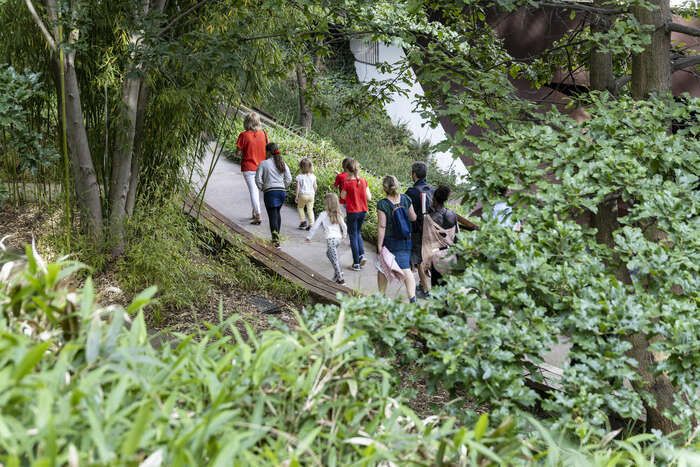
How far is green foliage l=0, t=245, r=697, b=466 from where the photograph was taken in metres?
1.74

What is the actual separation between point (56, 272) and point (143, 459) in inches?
24.9

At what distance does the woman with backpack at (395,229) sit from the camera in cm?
794

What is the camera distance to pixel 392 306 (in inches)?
122

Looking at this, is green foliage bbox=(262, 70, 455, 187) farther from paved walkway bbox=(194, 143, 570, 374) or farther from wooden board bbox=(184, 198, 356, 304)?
wooden board bbox=(184, 198, 356, 304)

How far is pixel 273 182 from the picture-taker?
9.56m

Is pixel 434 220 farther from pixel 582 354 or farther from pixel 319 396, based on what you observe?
pixel 319 396

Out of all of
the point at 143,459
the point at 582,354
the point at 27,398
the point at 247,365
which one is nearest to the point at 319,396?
the point at 247,365

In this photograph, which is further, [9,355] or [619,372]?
[619,372]

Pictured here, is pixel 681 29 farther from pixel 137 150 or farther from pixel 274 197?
pixel 274 197

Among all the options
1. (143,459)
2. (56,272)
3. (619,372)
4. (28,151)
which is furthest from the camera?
(28,151)

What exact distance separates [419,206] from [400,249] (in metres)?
0.65

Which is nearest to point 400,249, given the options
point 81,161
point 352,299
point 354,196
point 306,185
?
point 354,196

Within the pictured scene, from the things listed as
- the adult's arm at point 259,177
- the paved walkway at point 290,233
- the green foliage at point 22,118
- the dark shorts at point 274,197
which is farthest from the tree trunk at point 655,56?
the adult's arm at point 259,177

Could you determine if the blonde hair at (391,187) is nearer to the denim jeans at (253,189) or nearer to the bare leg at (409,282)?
the bare leg at (409,282)
